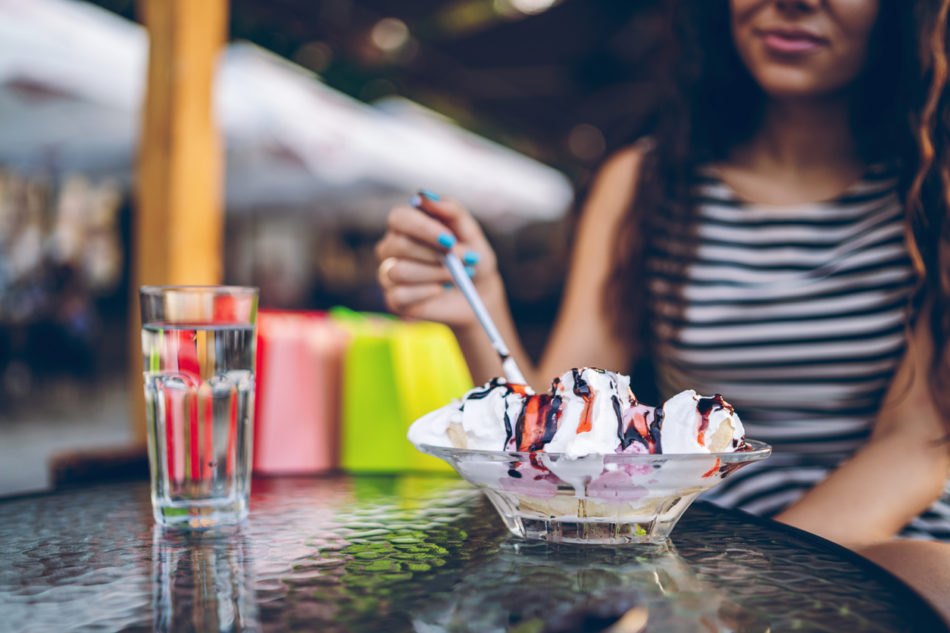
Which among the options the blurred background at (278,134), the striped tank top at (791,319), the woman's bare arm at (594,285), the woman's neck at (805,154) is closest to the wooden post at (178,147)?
the blurred background at (278,134)

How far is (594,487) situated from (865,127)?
1067 mm

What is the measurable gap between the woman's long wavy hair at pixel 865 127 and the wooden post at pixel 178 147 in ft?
4.17

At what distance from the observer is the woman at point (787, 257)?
3.75ft

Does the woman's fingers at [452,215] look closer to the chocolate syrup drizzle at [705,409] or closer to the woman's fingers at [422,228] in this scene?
the woman's fingers at [422,228]

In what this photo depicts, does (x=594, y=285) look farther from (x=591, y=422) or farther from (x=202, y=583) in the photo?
(x=202, y=583)

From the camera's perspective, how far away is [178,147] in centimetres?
224

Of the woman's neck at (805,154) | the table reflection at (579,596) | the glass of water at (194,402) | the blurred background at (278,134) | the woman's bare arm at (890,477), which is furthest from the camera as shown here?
the blurred background at (278,134)

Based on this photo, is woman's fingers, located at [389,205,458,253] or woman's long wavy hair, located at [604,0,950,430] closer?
woman's fingers, located at [389,205,458,253]

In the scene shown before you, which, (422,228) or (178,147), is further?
(178,147)

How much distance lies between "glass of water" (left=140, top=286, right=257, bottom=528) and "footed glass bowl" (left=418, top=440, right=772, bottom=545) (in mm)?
242

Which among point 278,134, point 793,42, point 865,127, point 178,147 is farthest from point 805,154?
point 278,134

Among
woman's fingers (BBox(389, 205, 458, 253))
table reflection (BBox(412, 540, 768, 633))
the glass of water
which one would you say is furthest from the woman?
table reflection (BBox(412, 540, 768, 633))

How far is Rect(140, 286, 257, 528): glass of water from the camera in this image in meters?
0.82

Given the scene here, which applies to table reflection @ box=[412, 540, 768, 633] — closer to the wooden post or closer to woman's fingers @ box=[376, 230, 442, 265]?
woman's fingers @ box=[376, 230, 442, 265]
